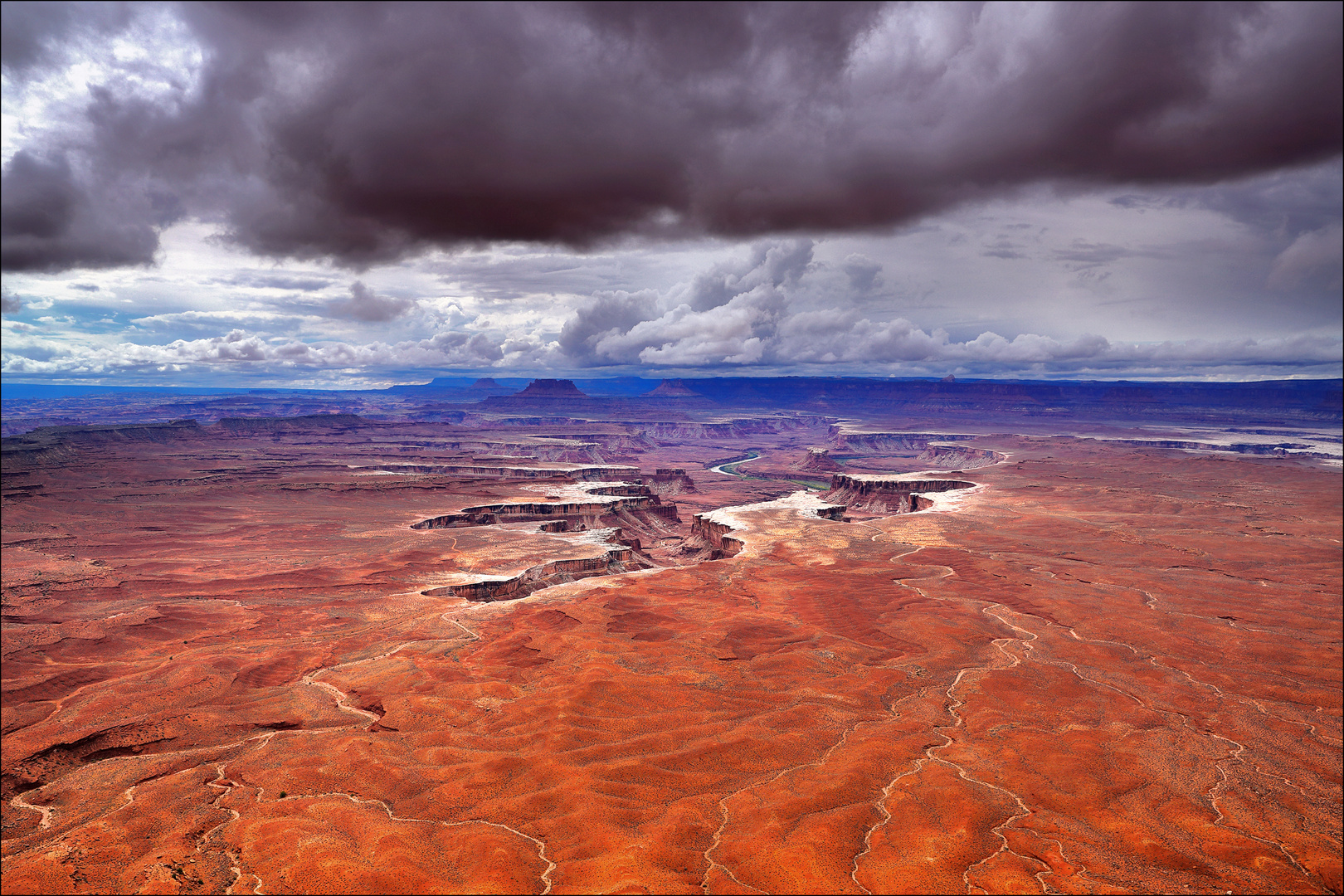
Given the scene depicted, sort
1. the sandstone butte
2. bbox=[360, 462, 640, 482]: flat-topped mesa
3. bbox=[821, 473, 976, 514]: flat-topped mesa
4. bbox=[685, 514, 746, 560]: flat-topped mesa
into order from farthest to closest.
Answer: bbox=[360, 462, 640, 482]: flat-topped mesa → bbox=[821, 473, 976, 514]: flat-topped mesa → bbox=[685, 514, 746, 560]: flat-topped mesa → the sandstone butte

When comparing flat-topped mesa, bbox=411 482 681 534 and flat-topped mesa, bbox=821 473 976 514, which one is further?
flat-topped mesa, bbox=821 473 976 514

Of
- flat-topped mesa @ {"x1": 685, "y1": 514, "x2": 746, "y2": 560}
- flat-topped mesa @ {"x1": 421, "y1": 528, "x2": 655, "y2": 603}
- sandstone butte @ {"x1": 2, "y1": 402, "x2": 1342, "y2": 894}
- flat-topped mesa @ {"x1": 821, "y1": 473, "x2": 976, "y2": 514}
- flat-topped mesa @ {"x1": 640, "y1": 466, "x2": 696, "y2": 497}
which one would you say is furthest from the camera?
flat-topped mesa @ {"x1": 640, "y1": 466, "x2": 696, "y2": 497}

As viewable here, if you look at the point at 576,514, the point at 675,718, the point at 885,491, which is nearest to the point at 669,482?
the point at 885,491

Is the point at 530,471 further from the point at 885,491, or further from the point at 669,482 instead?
the point at 885,491

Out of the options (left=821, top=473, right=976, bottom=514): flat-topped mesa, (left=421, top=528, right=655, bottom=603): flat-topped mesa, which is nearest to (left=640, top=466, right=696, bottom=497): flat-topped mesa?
(left=821, top=473, right=976, bottom=514): flat-topped mesa

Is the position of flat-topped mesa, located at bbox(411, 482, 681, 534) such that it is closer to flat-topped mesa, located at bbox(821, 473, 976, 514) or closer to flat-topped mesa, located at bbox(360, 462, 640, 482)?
flat-topped mesa, located at bbox(360, 462, 640, 482)

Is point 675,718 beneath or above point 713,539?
above

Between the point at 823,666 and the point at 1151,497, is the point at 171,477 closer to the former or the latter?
the point at 823,666
